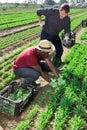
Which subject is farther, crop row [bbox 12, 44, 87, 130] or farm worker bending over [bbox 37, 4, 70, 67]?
farm worker bending over [bbox 37, 4, 70, 67]

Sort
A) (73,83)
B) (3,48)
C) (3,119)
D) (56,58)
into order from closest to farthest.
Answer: (3,119)
(73,83)
(56,58)
(3,48)

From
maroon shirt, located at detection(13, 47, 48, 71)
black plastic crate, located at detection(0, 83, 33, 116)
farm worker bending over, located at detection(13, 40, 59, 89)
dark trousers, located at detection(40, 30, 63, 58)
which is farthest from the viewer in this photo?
dark trousers, located at detection(40, 30, 63, 58)

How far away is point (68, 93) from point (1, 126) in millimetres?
1842

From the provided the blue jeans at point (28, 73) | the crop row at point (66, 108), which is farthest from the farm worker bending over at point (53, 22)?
the blue jeans at point (28, 73)

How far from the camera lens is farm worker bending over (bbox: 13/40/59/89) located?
6141 millimetres

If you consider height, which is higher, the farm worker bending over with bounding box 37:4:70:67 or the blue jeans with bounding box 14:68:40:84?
the farm worker bending over with bounding box 37:4:70:67

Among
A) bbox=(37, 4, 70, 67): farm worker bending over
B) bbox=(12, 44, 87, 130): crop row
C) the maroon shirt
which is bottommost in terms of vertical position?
bbox=(12, 44, 87, 130): crop row

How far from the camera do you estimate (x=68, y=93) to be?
6395mm

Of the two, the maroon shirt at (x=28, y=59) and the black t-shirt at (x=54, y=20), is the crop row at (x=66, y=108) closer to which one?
the maroon shirt at (x=28, y=59)

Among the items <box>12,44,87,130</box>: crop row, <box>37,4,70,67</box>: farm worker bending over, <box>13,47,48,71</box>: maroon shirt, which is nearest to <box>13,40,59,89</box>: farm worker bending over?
<box>13,47,48,71</box>: maroon shirt

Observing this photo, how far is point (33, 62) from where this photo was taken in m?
6.31

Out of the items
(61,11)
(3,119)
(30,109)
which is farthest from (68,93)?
(61,11)

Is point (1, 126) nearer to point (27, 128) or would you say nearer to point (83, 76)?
point (27, 128)

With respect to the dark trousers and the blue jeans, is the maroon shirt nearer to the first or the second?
the blue jeans
